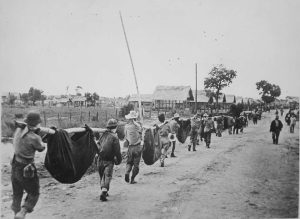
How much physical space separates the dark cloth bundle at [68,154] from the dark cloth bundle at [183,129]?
6.18m

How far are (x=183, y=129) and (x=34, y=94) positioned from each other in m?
6.45

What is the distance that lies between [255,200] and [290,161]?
4.21 m

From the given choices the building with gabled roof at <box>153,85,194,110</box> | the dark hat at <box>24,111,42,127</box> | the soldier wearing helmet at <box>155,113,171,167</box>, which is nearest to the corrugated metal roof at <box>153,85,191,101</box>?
the building with gabled roof at <box>153,85,194,110</box>

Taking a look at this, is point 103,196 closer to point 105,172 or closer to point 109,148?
point 105,172

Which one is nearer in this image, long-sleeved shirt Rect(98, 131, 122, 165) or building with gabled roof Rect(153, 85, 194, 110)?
long-sleeved shirt Rect(98, 131, 122, 165)

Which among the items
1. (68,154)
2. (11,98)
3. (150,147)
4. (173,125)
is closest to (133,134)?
(150,147)

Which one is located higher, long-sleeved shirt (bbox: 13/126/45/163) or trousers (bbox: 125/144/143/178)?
long-sleeved shirt (bbox: 13/126/45/163)

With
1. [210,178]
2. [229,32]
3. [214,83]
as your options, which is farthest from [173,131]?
[214,83]

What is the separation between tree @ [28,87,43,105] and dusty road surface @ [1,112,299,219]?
65.7 inches

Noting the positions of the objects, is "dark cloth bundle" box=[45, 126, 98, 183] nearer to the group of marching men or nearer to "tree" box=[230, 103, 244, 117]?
the group of marching men

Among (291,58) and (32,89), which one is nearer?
(32,89)

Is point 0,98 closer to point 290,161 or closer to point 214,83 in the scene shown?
point 290,161

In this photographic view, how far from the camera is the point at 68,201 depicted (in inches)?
231

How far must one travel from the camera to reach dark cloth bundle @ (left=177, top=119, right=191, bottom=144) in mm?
11834
